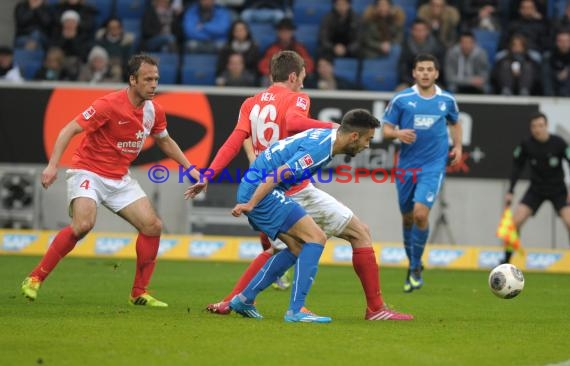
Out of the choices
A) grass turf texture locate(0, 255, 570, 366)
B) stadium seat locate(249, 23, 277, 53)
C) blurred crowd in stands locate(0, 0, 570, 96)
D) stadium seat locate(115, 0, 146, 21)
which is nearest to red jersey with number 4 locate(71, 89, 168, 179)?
grass turf texture locate(0, 255, 570, 366)

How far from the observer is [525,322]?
385 inches

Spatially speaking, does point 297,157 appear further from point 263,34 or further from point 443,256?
point 263,34

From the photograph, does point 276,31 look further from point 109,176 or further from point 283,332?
point 283,332

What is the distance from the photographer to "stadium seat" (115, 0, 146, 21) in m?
22.0

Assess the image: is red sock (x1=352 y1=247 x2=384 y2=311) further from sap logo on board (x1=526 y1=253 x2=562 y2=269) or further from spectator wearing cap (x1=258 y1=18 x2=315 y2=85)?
spectator wearing cap (x1=258 y1=18 x2=315 y2=85)

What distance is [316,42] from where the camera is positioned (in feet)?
68.0

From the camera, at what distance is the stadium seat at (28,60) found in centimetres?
2052

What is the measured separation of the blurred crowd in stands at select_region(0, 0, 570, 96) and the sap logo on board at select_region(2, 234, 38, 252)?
287 cm

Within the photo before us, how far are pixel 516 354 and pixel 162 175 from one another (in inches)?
455

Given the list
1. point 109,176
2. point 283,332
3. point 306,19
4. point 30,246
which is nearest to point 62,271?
point 30,246

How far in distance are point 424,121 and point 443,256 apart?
15.9 ft

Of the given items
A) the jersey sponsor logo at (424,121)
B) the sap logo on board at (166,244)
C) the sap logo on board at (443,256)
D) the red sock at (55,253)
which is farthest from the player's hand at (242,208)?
the sap logo on board at (166,244)

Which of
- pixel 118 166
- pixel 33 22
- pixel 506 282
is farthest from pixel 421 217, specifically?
pixel 33 22

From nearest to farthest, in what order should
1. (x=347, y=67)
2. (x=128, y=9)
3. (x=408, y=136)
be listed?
(x=408, y=136) → (x=347, y=67) → (x=128, y=9)
